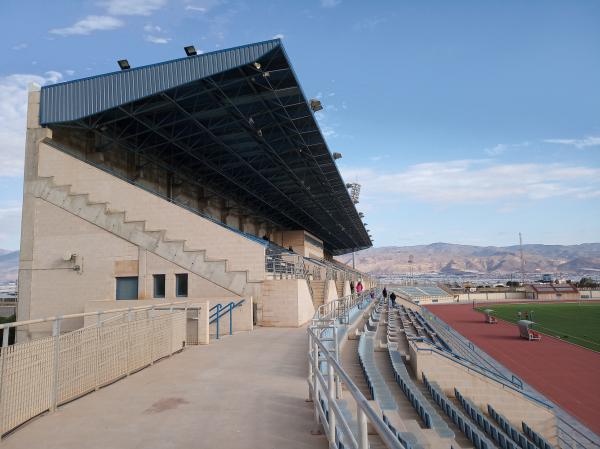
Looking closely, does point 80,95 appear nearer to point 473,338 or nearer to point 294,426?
point 294,426

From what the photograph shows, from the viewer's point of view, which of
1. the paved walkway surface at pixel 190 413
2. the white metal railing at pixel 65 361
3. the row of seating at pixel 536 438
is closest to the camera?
the paved walkway surface at pixel 190 413

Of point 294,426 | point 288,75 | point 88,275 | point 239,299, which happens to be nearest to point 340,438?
point 294,426

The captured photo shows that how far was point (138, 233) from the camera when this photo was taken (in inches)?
880

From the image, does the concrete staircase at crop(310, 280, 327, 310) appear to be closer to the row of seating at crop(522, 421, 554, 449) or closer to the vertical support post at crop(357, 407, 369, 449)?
the row of seating at crop(522, 421, 554, 449)

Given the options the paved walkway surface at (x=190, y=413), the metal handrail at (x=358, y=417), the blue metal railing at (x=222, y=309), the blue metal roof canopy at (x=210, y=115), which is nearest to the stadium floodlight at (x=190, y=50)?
the blue metal roof canopy at (x=210, y=115)

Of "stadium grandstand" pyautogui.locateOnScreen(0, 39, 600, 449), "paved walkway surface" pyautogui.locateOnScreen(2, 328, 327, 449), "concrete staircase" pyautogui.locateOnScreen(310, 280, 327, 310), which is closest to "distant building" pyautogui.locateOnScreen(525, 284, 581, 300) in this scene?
"stadium grandstand" pyautogui.locateOnScreen(0, 39, 600, 449)

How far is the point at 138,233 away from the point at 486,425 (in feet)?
58.8

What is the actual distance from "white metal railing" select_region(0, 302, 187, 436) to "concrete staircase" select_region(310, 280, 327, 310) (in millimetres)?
16160

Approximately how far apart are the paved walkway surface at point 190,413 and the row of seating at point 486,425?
209 inches

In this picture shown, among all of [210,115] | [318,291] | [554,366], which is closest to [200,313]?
[318,291]

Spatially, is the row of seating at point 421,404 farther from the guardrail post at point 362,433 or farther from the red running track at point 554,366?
the red running track at point 554,366

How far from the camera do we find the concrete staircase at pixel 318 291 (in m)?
27.0

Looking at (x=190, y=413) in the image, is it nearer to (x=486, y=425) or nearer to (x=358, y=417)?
(x=358, y=417)

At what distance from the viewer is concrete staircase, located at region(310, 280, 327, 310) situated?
27.0 metres
